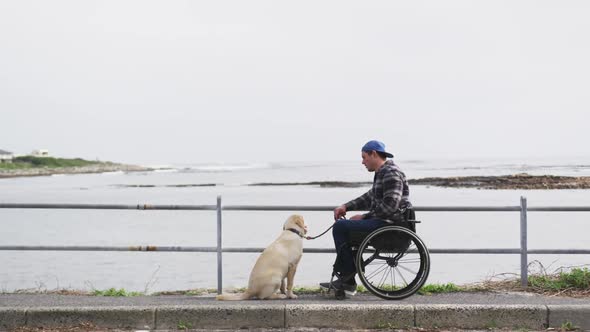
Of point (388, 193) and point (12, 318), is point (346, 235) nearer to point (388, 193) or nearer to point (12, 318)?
point (388, 193)

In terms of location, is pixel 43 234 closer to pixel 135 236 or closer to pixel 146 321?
pixel 135 236

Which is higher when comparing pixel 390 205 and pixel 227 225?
pixel 390 205

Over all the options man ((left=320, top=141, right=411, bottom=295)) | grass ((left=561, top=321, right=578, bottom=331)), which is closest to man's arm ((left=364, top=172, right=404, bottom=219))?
man ((left=320, top=141, right=411, bottom=295))

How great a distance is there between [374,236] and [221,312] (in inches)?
64.5

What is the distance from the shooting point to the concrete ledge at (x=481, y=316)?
19.9 ft

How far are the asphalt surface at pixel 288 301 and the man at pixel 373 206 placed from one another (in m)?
0.32

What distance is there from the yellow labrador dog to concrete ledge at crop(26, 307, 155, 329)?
32.3 inches

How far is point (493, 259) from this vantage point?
17.6 m

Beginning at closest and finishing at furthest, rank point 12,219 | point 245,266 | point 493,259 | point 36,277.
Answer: point 36,277 → point 245,266 → point 493,259 → point 12,219

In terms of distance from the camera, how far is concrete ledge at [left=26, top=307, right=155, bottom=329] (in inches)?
243

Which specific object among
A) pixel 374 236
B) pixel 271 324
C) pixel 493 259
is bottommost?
pixel 493 259

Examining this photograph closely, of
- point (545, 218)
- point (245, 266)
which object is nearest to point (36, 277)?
point (245, 266)

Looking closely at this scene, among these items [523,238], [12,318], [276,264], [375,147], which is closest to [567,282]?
[523,238]

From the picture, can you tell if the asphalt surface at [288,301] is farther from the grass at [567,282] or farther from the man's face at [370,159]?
the man's face at [370,159]
